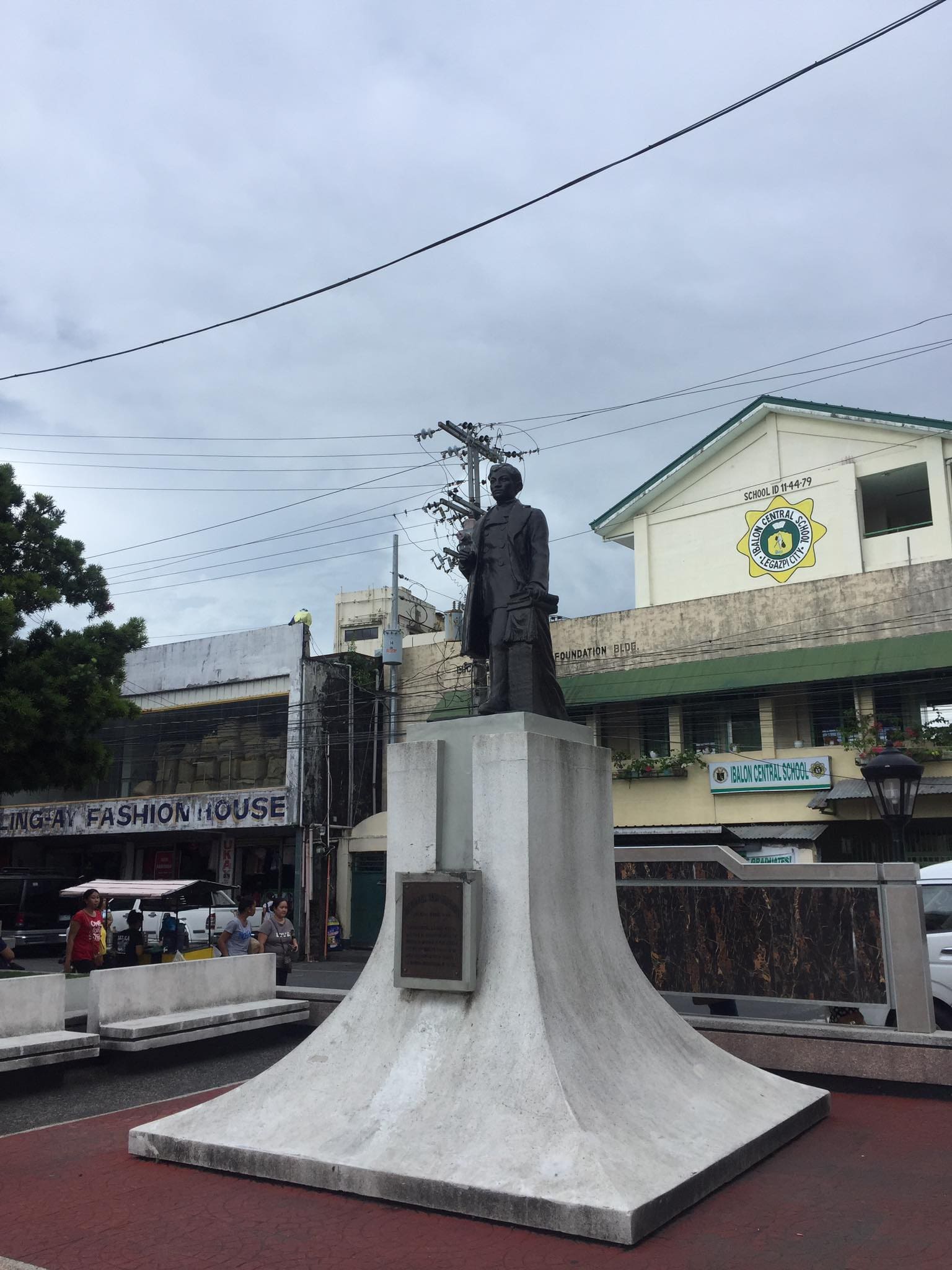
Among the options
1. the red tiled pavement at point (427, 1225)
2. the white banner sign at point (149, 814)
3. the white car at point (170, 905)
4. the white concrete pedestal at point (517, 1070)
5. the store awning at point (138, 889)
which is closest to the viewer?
the red tiled pavement at point (427, 1225)

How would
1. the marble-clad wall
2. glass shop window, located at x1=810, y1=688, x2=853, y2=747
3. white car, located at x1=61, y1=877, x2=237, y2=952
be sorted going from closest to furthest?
the marble-clad wall
white car, located at x1=61, y1=877, x2=237, y2=952
glass shop window, located at x1=810, y1=688, x2=853, y2=747

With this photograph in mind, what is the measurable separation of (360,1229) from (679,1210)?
5.06 feet

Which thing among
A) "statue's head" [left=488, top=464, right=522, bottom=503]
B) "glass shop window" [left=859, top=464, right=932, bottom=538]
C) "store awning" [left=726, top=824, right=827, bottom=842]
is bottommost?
"store awning" [left=726, top=824, right=827, bottom=842]

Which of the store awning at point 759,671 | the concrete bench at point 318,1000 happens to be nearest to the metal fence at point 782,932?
the concrete bench at point 318,1000

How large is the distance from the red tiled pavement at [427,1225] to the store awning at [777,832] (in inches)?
652

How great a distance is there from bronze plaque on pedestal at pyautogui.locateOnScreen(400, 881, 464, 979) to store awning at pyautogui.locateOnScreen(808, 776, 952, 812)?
15.7 metres

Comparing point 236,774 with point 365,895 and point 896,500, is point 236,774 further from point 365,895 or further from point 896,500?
point 896,500

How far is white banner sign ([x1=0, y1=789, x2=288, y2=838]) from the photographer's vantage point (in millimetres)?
28188

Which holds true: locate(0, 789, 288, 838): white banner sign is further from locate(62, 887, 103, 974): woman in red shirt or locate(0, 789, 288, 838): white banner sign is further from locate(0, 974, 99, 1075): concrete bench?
locate(0, 974, 99, 1075): concrete bench

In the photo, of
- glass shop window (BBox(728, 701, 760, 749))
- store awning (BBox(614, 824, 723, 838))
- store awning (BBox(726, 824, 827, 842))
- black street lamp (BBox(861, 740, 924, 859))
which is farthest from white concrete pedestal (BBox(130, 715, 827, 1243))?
glass shop window (BBox(728, 701, 760, 749))

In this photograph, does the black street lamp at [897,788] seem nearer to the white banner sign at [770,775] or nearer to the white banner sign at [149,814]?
the white banner sign at [770,775]

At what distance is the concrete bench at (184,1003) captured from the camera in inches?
358

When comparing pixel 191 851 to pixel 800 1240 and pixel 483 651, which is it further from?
pixel 800 1240

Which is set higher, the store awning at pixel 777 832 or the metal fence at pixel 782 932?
the store awning at pixel 777 832
